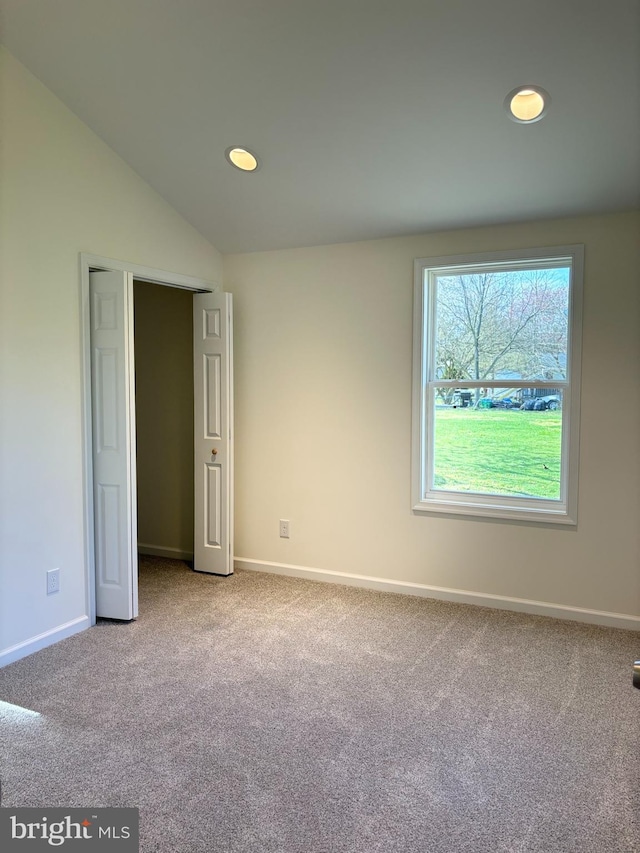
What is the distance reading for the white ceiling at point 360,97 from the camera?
8.20 feet

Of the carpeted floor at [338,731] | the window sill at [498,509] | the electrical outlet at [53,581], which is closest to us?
the carpeted floor at [338,731]

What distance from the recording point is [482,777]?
2.22 meters

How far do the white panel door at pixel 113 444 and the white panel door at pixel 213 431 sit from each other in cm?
85

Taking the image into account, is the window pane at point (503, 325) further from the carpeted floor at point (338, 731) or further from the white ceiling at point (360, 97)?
the carpeted floor at point (338, 731)

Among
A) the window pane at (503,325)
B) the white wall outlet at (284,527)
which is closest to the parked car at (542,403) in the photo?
the window pane at (503,325)

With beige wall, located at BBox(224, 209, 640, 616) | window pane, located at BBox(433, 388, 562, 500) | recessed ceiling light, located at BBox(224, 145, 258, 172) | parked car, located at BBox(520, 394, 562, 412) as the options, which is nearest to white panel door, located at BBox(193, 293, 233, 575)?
beige wall, located at BBox(224, 209, 640, 616)

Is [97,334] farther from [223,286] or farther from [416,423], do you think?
[416,423]

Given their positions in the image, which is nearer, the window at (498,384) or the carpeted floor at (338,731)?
the carpeted floor at (338,731)

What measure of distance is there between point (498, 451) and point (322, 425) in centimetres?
121

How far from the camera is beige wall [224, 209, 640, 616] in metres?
3.51

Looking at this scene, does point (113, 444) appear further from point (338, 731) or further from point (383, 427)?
point (338, 731)

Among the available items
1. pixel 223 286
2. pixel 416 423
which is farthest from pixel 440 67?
pixel 223 286

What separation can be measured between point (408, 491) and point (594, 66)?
2530 mm

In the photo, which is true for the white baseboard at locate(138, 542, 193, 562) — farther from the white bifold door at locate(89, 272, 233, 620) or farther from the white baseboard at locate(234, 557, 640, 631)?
the white bifold door at locate(89, 272, 233, 620)
